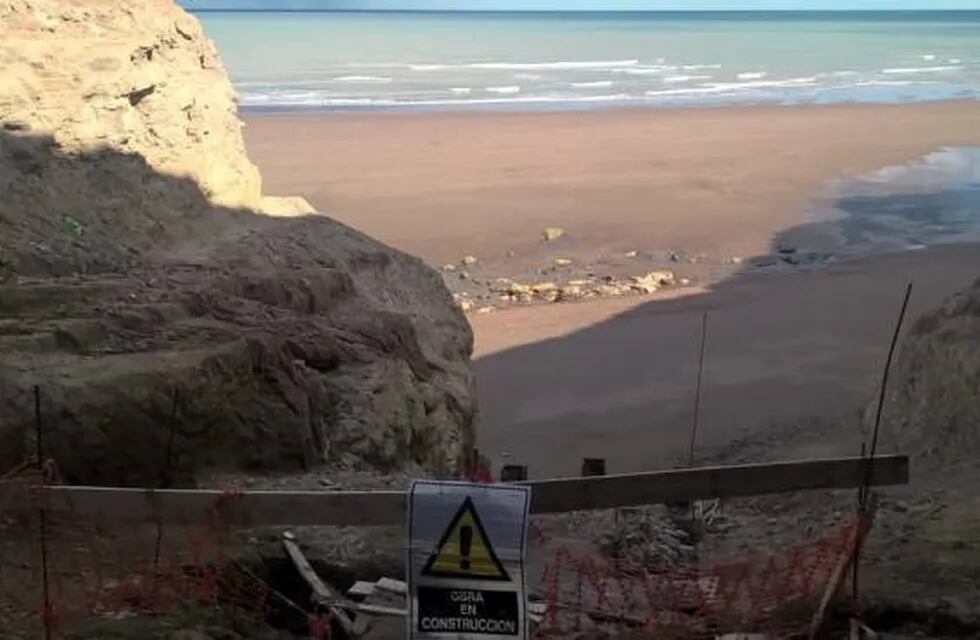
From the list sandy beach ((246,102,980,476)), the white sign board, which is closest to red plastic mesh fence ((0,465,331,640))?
the white sign board

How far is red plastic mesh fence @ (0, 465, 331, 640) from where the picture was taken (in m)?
5.19

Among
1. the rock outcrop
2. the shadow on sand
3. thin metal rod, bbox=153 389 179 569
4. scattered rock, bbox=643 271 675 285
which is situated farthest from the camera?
scattered rock, bbox=643 271 675 285

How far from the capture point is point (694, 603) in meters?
5.47

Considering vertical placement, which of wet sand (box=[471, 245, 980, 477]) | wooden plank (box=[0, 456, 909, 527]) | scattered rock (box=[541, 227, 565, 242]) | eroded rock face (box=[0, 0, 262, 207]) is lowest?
wet sand (box=[471, 245, 980, 477])

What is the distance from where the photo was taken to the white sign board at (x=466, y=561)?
166 inches

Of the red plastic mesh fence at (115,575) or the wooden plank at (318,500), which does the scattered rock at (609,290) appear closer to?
the red plastic mesh fence at (115,575)

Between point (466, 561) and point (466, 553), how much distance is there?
0.03 meters

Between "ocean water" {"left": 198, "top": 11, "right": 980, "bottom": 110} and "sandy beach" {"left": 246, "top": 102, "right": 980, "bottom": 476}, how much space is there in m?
5.81

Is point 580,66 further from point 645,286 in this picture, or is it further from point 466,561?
point 466,561

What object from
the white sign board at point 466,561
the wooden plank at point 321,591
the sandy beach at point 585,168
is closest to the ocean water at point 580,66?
the sandy beach at point 585,168

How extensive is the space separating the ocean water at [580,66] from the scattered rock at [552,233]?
20448 millimetres

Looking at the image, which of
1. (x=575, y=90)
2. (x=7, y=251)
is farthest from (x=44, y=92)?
(x=575, y=90)

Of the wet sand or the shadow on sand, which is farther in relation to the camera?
the wet sand

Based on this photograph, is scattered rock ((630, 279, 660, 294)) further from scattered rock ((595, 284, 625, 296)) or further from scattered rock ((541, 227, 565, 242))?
scattered rock ((541, 227, 565, 242))
